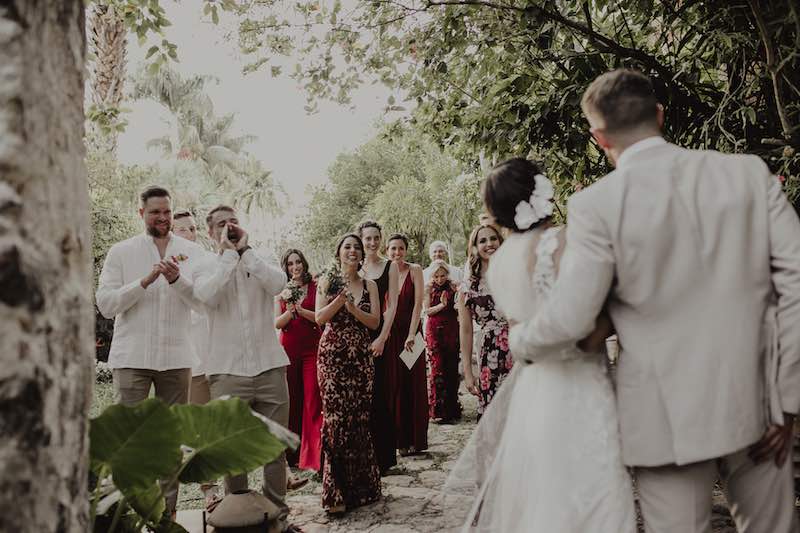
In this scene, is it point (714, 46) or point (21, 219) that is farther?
point (714, 46)

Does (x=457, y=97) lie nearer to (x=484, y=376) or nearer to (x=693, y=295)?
(x=484, y=376)

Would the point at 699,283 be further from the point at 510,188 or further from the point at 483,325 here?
the point at 483,325

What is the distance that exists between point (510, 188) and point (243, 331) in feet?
8.30

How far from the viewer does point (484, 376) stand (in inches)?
218

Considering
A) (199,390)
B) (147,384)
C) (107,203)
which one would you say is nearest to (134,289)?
(147,384)

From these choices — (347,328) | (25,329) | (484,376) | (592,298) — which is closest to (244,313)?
(347,328)

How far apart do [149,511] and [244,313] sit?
2385 millimetres

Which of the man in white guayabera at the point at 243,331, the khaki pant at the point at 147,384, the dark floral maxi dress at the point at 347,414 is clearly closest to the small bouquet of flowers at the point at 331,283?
the dark floral maxi dress at the point at 347,414

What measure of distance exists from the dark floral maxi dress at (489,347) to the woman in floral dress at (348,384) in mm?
922

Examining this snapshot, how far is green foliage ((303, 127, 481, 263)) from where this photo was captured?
37406mm

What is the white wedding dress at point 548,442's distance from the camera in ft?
8.66

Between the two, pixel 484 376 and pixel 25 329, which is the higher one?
pixel 25 329

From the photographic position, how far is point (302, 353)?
24.0ft

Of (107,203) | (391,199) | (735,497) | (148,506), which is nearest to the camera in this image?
(735,497)
